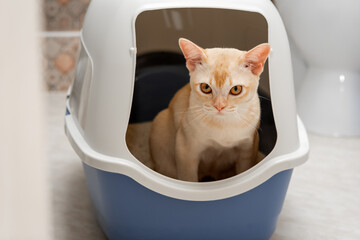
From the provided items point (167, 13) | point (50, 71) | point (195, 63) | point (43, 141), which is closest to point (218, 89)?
point (195, 63)

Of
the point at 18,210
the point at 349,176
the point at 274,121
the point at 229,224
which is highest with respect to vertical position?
the point at 18,210

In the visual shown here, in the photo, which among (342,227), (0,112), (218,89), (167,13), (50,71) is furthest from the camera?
(50,71)

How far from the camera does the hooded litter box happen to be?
2.56ft

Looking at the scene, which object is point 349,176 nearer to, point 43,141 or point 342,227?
point 342,227

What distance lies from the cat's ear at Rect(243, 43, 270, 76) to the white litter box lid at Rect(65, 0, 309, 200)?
4 centimetres

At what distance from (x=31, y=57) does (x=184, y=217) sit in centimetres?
69

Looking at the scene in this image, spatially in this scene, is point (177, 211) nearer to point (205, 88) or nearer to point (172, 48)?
point (205, 88)

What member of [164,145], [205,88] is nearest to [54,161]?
[164,145]

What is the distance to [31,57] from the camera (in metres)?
0.17

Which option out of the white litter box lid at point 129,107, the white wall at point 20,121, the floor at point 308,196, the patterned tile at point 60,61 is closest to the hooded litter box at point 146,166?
the white litter box lid at point 129,107

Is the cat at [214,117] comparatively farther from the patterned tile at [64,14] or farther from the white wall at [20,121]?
the patterned tile at [64,14]

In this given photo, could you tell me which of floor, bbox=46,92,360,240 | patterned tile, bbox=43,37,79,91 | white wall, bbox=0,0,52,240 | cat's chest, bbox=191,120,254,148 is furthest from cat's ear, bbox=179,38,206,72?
patterned tile, bbox=43,37,79,91

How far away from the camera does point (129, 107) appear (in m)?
0.78

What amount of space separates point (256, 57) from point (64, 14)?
143 centimetres
